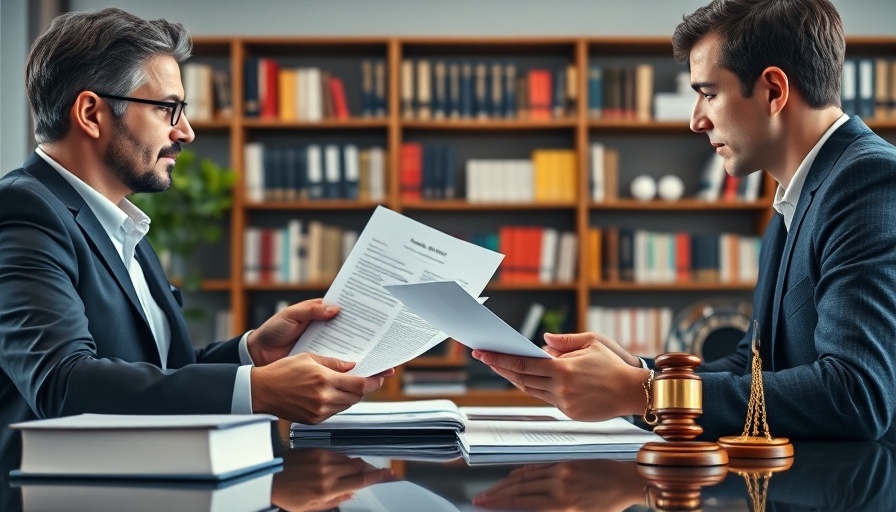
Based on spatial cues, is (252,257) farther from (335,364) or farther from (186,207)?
(335,364)

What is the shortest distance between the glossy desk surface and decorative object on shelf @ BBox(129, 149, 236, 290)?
10.8 ft

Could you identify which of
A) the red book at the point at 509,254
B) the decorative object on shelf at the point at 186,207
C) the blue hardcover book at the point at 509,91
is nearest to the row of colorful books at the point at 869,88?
the blue hardcover book at the point at 509,91

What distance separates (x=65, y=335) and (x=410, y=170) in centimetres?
330

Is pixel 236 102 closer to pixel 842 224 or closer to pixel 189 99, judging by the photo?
pixel 189 99

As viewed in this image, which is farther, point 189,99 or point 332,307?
point 189,99

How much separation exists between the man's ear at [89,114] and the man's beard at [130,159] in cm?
3

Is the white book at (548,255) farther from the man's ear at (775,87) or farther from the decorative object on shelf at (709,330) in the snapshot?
the man's ear at (775,87)

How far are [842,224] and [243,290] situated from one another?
11.6ft

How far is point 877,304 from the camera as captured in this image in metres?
1.27

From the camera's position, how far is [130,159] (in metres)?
1.79

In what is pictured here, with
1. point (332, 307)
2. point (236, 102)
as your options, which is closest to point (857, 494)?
point (332, 307)

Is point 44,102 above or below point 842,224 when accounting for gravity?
above

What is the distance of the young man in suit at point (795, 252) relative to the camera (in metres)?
1.23

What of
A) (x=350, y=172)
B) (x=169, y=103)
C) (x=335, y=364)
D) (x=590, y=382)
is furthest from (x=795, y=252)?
(x=350, y=172)
